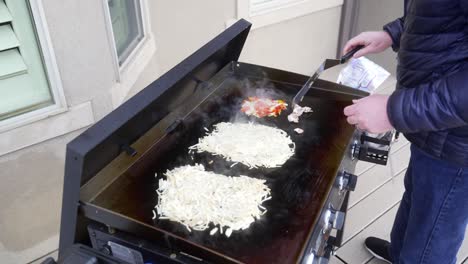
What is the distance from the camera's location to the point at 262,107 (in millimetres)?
1779

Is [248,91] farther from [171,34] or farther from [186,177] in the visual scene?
[171,34]

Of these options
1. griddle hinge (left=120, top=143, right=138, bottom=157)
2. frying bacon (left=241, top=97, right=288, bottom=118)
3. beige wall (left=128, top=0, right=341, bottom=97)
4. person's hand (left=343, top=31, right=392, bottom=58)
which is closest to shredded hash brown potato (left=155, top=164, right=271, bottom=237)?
griddle hinge (left=120, top=143, right=138, bottom=157)

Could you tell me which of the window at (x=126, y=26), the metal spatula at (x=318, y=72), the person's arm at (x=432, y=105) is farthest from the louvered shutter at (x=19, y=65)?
the person's arm at (x=432, y=105)

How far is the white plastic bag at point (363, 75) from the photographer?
71.8 inches

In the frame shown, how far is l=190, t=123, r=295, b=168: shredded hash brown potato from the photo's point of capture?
58.1 inches

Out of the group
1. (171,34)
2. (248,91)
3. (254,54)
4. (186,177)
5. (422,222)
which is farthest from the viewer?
(254,54)

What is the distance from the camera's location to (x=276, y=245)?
1.12 meters

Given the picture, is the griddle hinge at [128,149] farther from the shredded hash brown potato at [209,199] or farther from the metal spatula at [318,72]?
the metal spatula at [318,72]

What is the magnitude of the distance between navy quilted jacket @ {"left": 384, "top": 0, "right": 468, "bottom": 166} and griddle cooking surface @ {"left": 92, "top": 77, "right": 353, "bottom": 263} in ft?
0.99

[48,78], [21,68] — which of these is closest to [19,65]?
[21,68]

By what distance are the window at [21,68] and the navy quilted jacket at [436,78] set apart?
1.39 meters

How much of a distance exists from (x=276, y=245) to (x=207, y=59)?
768mm

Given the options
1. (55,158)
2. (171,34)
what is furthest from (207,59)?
(171,34)

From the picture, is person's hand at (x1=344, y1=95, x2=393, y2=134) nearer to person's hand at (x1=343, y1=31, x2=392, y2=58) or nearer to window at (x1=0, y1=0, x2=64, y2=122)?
person's hand at (x1=343, y1=31, x2=392, y2=58)
